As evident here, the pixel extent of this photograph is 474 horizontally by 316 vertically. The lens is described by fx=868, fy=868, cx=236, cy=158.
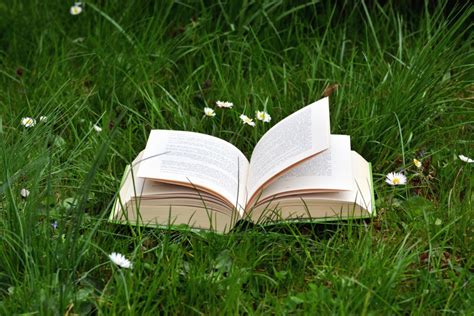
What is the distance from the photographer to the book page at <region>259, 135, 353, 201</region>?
2.30 meters

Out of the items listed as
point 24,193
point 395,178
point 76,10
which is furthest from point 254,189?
point 76,10

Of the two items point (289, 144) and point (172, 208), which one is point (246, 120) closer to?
point (289, 144)

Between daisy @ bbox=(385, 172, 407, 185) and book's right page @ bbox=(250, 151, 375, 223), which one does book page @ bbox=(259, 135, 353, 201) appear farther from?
daisy @ bbox=(385, 172, 407, 185)

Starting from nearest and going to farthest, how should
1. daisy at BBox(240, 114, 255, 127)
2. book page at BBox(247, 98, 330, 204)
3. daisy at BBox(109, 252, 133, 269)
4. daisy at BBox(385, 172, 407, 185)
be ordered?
daisy at BBox(109, 252, 133, 269), book page at BBox(247, 98, 330, 204), daisy at BBox(385, 172, 407, 185), daisy at BBox(240, 114, 255, 127)

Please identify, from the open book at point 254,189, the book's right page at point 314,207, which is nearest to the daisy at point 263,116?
the open book at point 254,189

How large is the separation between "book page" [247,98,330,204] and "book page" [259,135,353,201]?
1.6 inches

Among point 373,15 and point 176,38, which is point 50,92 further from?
point 373,15

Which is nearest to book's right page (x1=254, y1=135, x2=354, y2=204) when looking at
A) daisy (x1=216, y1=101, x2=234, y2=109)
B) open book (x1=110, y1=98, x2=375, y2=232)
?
open book (x1=110, y1=98, x2=375, y2=232)

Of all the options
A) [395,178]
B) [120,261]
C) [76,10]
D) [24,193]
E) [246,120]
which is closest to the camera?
[120,261]

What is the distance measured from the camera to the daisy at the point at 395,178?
2.53 metres

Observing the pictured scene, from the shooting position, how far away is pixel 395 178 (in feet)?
8.37

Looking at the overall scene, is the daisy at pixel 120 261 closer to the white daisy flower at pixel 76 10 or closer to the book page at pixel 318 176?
the book page at pixel 318 176

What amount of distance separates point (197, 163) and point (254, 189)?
0.59ft

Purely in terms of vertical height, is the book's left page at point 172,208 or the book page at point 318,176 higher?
the book page at point 318,176
